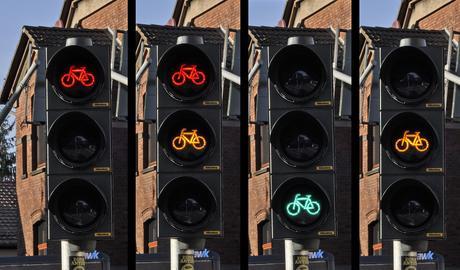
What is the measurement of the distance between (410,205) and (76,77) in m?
2.89

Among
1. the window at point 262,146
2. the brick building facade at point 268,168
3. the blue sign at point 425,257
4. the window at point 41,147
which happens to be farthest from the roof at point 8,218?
the blue sign at point 425,257

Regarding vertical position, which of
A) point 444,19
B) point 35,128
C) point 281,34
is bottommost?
point 35,128

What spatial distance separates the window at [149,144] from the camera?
1460 centimetres

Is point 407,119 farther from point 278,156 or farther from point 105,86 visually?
point 105,86

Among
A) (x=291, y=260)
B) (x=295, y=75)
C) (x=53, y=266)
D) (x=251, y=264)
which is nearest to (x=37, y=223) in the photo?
(x=53, y=266)

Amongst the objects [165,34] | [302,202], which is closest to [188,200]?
[302,202]

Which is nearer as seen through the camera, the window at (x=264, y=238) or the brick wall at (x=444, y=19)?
the window at (x=264, y=238)

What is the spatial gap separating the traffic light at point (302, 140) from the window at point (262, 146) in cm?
387

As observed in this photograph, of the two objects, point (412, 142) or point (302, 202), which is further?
point (412, 142)

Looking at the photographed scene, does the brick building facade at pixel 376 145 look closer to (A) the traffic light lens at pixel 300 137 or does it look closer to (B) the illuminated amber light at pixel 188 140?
(A) the traffic light lens at pixel 300 137

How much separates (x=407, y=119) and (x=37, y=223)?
12.1 meters

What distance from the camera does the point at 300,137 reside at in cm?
875

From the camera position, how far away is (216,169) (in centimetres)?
909

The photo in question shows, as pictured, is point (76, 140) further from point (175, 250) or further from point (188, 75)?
point (175, 250)
